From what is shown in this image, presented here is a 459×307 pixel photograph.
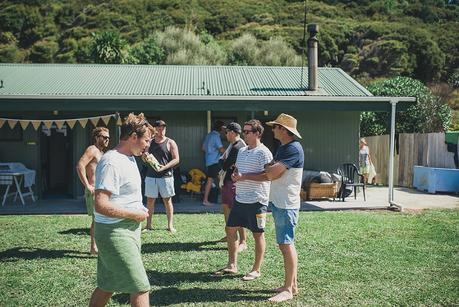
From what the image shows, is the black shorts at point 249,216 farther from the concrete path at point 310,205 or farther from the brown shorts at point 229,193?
the concrete path at point 310,205

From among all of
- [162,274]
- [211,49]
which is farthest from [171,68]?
[211,49]

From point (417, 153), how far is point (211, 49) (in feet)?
82.7

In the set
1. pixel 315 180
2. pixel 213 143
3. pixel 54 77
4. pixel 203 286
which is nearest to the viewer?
pixel 203 286

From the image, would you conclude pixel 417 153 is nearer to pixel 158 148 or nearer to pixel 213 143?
pixel 213 143

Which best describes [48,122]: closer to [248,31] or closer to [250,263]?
[250,263]

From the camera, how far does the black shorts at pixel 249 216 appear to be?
16.4 ft

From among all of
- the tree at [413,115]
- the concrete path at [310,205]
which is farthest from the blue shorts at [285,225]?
the tree at [413,115]

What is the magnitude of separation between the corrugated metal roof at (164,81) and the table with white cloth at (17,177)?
6.59 feet

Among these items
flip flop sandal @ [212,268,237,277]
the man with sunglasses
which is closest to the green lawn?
flip flop sandal @ [212,268,237,277]

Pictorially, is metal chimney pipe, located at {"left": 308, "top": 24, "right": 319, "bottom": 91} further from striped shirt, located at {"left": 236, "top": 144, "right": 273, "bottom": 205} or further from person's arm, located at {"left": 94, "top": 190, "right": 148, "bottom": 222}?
person's arm, located at {"left": 94, "top": 190, "right": 148, "bottom": 222}

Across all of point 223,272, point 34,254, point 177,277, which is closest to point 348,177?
point 223,272

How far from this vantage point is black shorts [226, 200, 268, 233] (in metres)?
4.99

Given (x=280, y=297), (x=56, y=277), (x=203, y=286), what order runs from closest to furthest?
(x=280, y=297), (x=203, y=286), (x=56, y=277)

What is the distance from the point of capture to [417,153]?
16391 millimetres
